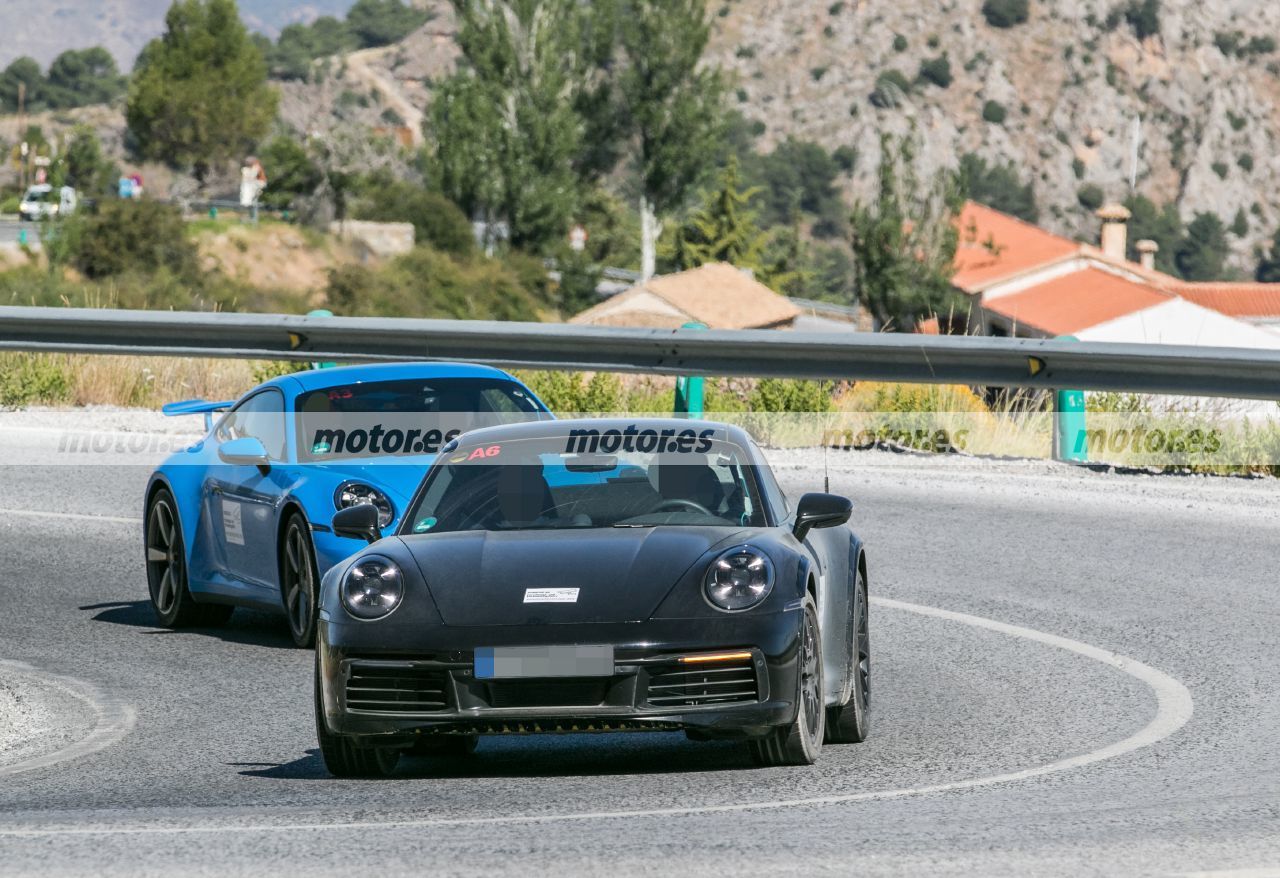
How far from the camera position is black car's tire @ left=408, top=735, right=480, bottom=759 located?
7316mm

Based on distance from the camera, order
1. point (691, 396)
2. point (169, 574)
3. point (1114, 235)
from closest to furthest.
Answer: point (169, 574)
point (691, 396)
point (1114, 235)

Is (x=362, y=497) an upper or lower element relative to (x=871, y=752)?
upper

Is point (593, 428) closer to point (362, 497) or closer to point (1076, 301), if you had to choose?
point (362, 497)

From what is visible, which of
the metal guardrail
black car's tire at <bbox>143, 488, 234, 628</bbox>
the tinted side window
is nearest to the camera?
the tinted side window

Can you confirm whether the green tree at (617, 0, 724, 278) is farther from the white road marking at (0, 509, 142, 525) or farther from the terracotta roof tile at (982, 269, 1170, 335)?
the white road marking at (0, 509, 142, 525)

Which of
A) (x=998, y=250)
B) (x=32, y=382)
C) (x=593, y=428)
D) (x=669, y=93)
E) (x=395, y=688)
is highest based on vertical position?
(x=669, y=93)

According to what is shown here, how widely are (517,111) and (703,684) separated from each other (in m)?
85.1

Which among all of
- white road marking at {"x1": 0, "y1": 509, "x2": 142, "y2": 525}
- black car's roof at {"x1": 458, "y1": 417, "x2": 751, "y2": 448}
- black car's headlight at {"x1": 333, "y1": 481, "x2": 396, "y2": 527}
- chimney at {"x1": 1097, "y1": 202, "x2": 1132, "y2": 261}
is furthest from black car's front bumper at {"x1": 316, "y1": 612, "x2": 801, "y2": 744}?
chimney at {"x1": 1097, "y1": 202, "x2": 1132, "y2": 261}

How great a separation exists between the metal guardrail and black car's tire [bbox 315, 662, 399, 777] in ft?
27.4

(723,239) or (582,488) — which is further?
(723,239)

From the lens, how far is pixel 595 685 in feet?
21.2

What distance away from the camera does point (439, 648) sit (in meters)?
6.54

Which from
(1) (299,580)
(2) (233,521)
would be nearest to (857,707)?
(1) (299,580)

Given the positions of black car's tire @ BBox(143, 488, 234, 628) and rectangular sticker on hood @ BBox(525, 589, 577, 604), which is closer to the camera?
rectangular sticker on hood @ BBox(525, 589, 577, 604)
